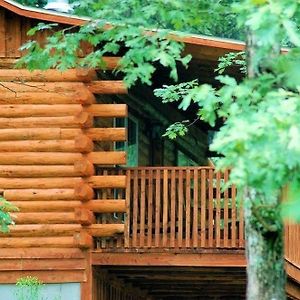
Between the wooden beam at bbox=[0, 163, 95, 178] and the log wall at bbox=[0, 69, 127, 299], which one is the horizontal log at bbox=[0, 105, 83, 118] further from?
the wooden beam at bbox=[0, 163, 95, 178]

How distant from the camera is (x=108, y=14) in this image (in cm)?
1127

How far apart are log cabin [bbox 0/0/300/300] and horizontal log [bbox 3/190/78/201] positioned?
0.05ft

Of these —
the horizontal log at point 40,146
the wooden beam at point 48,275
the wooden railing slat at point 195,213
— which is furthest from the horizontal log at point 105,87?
the wooden beam at point 48,275

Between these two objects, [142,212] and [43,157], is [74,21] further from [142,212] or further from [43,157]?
[142,212]

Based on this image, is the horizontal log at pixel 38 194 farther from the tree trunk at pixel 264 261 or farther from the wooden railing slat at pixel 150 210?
the tree trunk at pixel 264 261

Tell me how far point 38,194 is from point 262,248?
6256mm

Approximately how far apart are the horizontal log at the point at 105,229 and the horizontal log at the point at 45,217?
31 cm

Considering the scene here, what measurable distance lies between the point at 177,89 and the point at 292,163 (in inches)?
340

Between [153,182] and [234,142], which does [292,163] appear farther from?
[153,182]

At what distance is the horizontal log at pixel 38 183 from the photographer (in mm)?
15602

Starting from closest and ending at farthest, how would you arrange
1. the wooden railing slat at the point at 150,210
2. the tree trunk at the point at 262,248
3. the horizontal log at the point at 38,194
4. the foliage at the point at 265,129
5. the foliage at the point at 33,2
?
the foliage at the point at 265,129
the tree trunk at the point at 262,248
the wooden railing slat at the point at 150,210
the horizontal log at the point at 38,194
the foliage at the point at 33,2

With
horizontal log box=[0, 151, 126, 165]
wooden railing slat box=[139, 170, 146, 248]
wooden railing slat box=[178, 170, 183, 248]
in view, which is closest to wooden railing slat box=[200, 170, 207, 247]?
wooden railing slat box=[178, 170, 183, 248]

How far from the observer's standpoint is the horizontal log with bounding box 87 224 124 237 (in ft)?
50.9

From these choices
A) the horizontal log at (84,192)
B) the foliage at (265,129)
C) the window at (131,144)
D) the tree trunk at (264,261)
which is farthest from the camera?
the window at (131,144)
